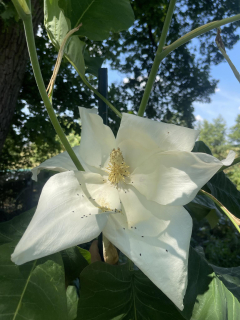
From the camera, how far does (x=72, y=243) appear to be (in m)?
0.26

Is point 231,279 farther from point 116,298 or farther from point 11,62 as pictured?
point 11,62

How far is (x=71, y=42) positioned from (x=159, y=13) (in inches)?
94.1

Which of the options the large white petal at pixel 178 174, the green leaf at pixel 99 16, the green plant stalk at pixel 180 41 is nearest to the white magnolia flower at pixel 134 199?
the large white petal at pixel 178 174

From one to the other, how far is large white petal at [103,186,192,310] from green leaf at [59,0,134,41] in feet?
1.11

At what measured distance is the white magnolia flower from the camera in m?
0.26

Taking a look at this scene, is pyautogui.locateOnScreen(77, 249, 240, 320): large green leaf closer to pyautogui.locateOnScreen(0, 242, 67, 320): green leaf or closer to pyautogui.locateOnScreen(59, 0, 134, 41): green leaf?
pyautogui.locateOnScreen(0, 242, 67, 320): green leaf

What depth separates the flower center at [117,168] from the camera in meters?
0.37

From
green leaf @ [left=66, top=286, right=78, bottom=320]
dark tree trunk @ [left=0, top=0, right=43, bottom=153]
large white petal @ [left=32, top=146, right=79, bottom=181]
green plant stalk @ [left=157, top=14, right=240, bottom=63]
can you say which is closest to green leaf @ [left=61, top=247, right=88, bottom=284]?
green leaf @ [left=66, top=286, right=78, bottom=320]

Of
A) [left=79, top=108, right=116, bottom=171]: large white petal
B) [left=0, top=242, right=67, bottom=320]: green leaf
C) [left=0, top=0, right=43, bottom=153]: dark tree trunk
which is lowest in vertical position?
[left=0, top=242, right=67, bottom=320]: green leaf

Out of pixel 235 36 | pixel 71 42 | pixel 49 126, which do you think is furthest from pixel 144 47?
pixel 71 42

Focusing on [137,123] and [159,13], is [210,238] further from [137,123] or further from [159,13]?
[137,123]

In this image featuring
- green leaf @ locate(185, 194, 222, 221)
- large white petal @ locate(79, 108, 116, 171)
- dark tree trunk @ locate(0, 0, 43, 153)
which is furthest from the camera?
dark tree trunk @ locate(0, 0, 43, 153)

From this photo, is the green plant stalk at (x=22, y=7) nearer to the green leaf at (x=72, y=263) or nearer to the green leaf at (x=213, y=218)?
the green leaf at (x=72, y=263)

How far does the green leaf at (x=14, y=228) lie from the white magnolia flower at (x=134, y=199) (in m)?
0.13
